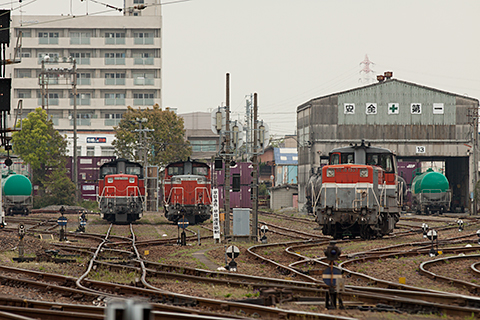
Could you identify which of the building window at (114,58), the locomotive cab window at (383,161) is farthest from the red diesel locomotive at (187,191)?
the building window at (114,58)

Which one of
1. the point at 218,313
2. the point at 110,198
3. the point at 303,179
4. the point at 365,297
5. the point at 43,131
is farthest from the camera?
the point at 43,131

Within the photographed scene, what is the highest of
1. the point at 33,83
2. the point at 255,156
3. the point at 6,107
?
the point at 33,83

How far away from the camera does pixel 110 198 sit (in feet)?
121

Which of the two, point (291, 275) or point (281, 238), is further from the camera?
point (281, 238)

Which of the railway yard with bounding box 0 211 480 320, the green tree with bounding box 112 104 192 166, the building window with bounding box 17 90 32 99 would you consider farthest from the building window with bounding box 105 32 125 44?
the railway yard with bounding box 0 211 480 320

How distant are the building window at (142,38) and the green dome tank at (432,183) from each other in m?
58.1

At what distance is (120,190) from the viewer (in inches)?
1446

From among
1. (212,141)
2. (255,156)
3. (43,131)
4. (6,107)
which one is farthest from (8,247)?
(212,141)

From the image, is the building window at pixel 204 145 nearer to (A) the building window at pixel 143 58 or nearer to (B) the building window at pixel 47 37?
(A) the building window at pixel 143 58

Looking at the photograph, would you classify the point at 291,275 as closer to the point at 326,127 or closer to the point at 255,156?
the point at 255,156

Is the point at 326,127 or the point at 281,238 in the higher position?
the point at 326,127

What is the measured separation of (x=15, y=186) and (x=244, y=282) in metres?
38.7

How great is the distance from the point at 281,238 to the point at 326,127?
24155 millimetres

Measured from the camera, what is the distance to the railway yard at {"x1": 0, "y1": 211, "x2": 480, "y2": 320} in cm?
941
